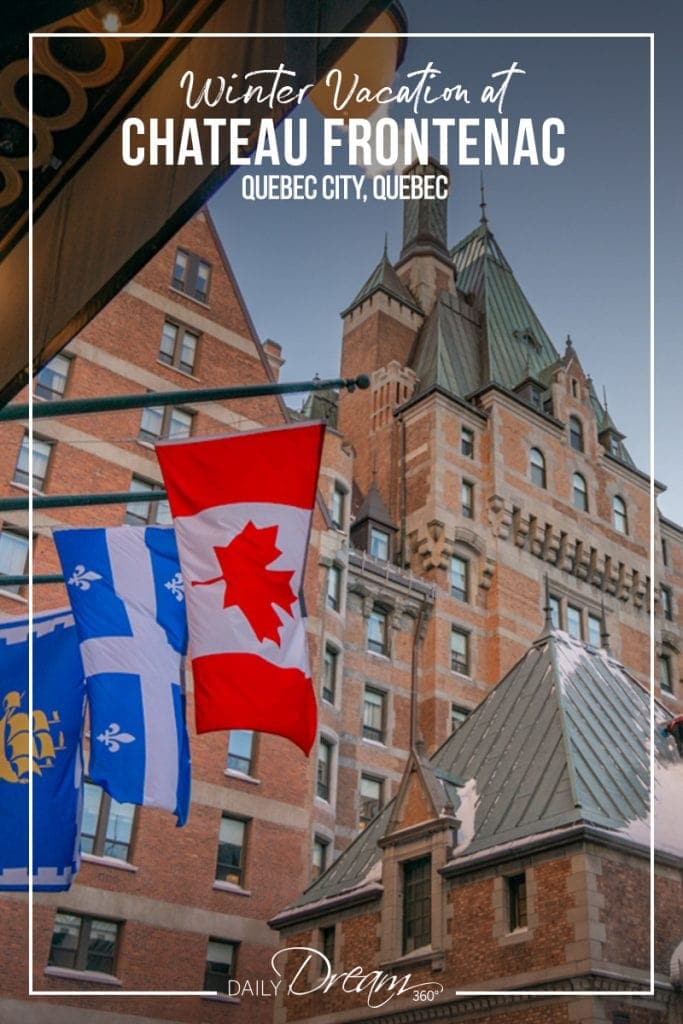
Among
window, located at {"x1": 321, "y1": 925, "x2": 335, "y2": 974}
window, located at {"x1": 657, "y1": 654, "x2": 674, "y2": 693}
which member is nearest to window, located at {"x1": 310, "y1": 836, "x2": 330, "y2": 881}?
window, located at {"x1": 321, "y1": 925, "x2": 335, "y2": 974}

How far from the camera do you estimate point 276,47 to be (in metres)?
7.57

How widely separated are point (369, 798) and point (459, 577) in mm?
10310

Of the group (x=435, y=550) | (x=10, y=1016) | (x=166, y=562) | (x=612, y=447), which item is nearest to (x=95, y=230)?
(x=166, y=562)

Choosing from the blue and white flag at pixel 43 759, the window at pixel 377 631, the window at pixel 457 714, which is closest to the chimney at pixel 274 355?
the window at pixel 377 631

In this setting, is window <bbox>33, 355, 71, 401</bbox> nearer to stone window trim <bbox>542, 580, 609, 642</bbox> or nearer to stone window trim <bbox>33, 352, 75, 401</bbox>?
stone window trim <bbox>33, 352, 75, 401</bbox>

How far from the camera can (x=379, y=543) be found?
4403 cm

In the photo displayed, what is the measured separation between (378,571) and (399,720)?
18.0ft

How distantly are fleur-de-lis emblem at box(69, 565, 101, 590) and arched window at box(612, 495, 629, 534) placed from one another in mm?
41974

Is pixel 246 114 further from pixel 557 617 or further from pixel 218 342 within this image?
pixel 557 617

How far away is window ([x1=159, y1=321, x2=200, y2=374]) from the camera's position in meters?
34.5

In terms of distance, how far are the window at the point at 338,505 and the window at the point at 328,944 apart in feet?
54.4

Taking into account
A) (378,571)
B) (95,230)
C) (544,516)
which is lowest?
(95,230)

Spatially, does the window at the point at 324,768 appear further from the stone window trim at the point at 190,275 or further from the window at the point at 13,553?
the stone window trim at the point at 190,275

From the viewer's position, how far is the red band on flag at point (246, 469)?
9.91 meters
